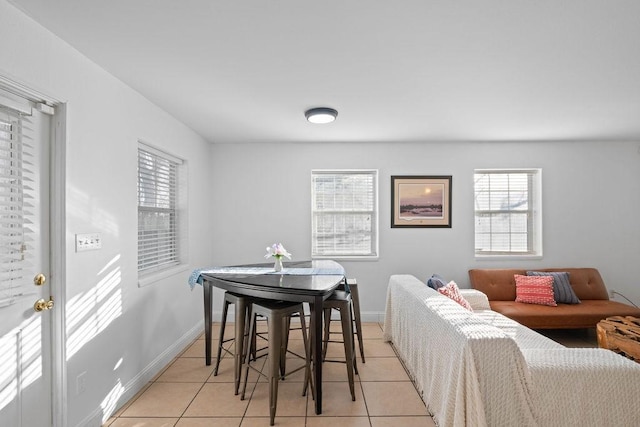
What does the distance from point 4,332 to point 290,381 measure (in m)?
1.99

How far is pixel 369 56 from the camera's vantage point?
2.19 meters

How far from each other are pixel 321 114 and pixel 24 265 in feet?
7.90

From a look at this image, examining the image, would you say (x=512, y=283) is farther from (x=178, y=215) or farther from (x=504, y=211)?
(x=178, y=215)

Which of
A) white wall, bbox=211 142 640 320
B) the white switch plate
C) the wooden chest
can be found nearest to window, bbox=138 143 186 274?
the white switch plate

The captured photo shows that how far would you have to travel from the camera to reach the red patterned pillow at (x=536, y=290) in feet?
12.9

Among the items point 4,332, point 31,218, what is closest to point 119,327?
point 4,332

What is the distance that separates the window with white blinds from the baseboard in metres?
1.04

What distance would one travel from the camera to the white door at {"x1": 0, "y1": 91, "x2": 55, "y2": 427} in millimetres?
1686

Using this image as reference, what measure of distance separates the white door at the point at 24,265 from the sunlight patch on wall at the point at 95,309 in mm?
115

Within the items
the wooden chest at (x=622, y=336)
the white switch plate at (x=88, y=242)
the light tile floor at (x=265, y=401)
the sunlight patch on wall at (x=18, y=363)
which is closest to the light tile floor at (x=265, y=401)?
the light tile floor at (x=265, y=401)

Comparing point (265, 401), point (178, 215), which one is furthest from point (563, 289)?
point (178, 215)

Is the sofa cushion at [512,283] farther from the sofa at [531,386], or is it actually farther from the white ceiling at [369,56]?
the sofa at [531,386]

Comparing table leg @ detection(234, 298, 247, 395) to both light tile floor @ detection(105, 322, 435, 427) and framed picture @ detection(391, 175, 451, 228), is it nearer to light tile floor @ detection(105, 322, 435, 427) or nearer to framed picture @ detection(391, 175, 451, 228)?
light tile floor @ detection(105, 322, 435, 427)

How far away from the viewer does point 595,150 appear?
4488 millimetres
